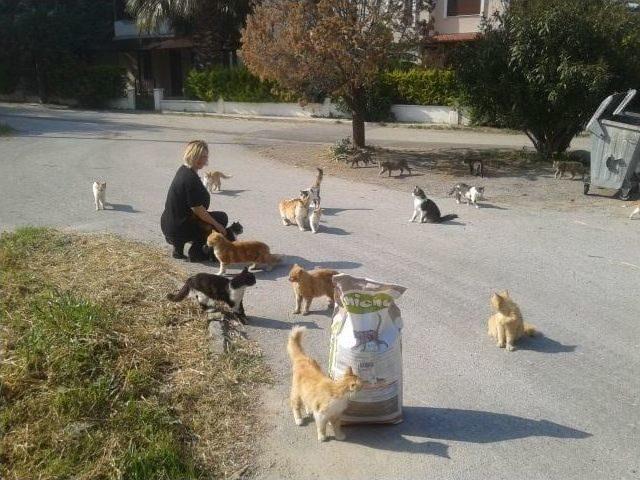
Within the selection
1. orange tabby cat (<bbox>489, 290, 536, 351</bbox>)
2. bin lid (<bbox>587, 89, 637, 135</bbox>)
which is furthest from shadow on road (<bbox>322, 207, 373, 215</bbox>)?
orange tabby cat (<bbox>489, 290, 536, 351</bbox>)

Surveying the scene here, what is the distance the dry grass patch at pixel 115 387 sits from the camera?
12.7 feet

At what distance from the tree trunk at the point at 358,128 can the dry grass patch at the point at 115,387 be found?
11.0 m

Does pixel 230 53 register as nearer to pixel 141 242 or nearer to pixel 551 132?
pixel 551 132

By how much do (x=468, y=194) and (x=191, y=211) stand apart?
5454 mm

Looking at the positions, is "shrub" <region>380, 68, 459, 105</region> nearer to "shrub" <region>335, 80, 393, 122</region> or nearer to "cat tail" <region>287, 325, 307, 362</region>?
"shrub" <region>335, 80, 393, 122</region>

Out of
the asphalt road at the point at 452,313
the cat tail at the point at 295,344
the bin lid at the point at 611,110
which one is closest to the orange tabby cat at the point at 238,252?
the asphalt road at the point at 452,313

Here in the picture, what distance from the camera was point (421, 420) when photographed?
14.2 ft

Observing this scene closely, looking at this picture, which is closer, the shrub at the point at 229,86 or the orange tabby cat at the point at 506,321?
the orange tabby cat at the point at 506,321

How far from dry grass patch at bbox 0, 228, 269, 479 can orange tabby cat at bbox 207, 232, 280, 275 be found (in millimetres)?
977

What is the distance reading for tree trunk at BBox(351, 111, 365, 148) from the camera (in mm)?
16375

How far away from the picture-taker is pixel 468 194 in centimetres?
1104

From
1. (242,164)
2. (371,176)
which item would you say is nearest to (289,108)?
(242,164)

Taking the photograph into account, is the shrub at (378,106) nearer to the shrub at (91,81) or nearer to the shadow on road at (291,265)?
the shrub at (91,81)

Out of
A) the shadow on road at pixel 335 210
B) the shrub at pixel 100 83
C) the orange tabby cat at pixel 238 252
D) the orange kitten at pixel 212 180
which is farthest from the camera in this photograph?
the shrub at pixel 100 83
